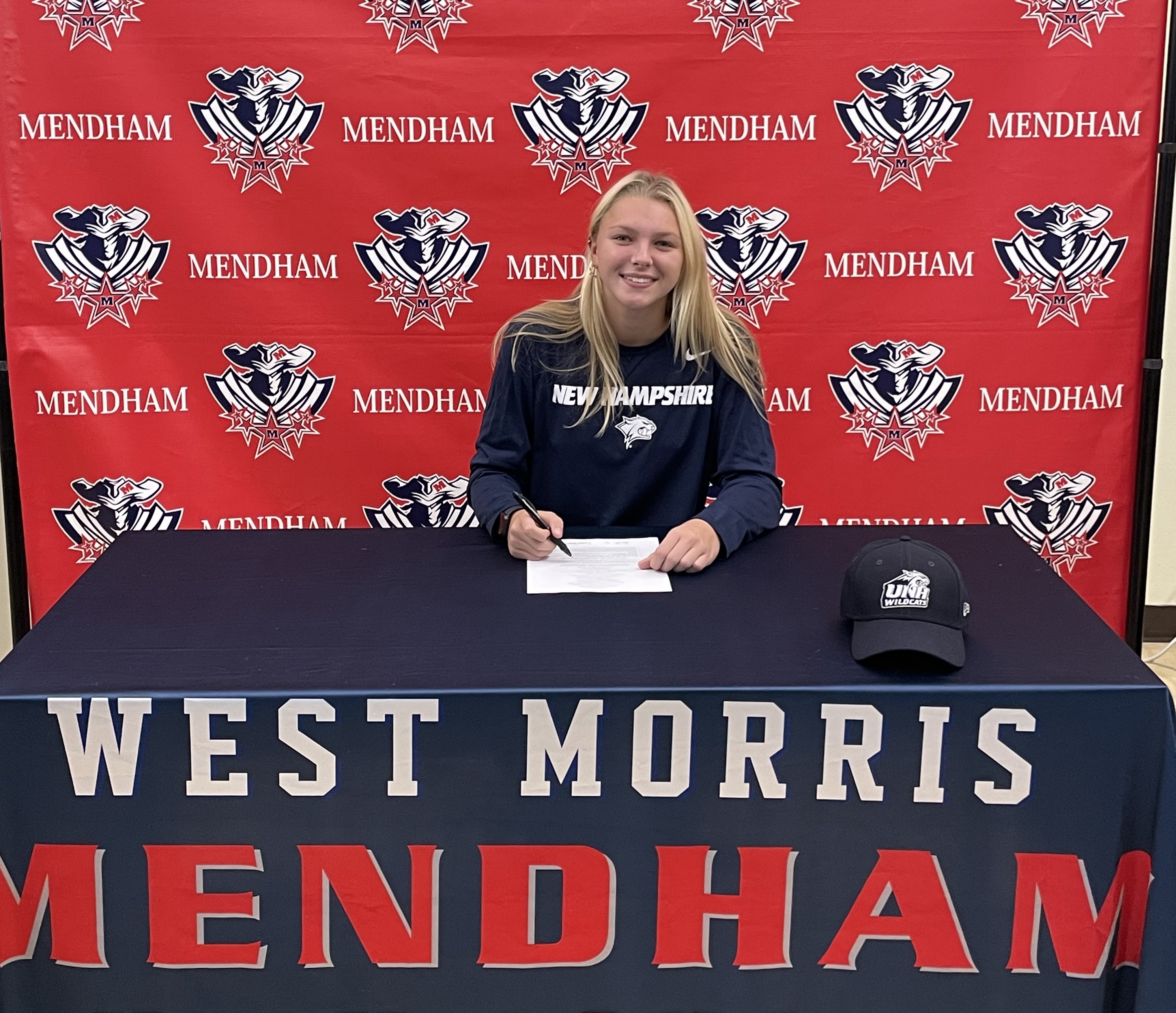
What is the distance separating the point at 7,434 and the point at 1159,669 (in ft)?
9.78

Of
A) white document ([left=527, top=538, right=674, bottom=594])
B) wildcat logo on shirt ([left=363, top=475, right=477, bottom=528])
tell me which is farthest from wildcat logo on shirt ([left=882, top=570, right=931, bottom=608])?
wildcat logo on shirt ([left=363, top=475, right=477, bottom=528])

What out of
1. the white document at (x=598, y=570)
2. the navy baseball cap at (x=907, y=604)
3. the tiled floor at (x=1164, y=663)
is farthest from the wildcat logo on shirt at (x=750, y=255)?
the navy baseball cap at (x=907, y=604)

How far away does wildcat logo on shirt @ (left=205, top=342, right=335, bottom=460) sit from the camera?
9.62ft

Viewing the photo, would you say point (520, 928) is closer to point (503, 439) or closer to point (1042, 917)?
point (1042, 917)

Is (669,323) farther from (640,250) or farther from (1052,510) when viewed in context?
(1052,510)

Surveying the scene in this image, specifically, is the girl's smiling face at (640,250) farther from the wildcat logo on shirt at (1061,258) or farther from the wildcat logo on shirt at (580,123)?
the wildcat logo on shirt at (1061,258)

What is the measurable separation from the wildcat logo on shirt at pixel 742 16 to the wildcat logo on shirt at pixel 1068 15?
1.80 feet

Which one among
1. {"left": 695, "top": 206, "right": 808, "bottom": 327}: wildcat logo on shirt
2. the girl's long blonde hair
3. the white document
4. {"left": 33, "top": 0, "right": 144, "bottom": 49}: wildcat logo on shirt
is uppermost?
{"left": 33, "top": 0, "right": 144, "bottom": 49}: wildcat logo on shirt

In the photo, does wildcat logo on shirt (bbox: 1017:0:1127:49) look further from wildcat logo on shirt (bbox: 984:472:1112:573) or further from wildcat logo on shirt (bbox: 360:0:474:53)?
wildcat logo on shirt (bbox: 360:0:474:53)

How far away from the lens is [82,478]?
297cm

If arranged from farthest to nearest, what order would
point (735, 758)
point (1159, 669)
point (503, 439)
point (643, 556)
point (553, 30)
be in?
point (1159, 669)
point (553, 30)
point (503, 439)
point (643, 556)
point (735, 758)

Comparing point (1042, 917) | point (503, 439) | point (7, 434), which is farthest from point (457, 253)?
point (1042, 917)

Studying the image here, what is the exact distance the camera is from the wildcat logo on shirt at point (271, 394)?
9.62ft

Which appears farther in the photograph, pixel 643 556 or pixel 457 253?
pixel 457 253
